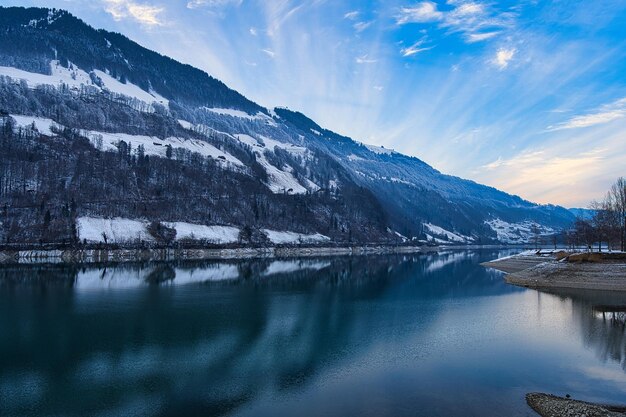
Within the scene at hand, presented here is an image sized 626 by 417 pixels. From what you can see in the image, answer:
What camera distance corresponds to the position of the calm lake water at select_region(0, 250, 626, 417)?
72.4ft

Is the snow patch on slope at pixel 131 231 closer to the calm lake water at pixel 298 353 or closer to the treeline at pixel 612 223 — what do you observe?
the calm lake water at pixel 298 353

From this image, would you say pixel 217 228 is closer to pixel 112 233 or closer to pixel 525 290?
pixel 112 233

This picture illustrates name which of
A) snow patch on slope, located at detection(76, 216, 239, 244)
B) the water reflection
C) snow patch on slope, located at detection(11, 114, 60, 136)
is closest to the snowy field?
snow patch on slope, located at detection(76, 216, 239, 244)

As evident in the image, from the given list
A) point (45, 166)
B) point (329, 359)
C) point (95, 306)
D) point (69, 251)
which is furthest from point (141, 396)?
point (45, 166)

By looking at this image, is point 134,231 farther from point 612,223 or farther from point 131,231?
point 612,223

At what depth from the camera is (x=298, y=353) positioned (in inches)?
1244

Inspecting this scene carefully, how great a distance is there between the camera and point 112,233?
139 m

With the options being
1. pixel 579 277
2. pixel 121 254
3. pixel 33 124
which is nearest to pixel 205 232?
pixel 121 254

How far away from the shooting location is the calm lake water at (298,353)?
2206 centimetres

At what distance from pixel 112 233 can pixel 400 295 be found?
106m

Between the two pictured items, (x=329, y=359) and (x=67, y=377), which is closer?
(x=67, y=377)

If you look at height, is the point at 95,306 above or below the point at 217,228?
below

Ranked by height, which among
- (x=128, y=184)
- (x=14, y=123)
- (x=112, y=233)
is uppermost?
(x=14, y=123)

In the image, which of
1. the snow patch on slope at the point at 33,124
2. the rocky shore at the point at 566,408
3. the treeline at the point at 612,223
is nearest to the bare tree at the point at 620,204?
the treeline at the point at 612,223
